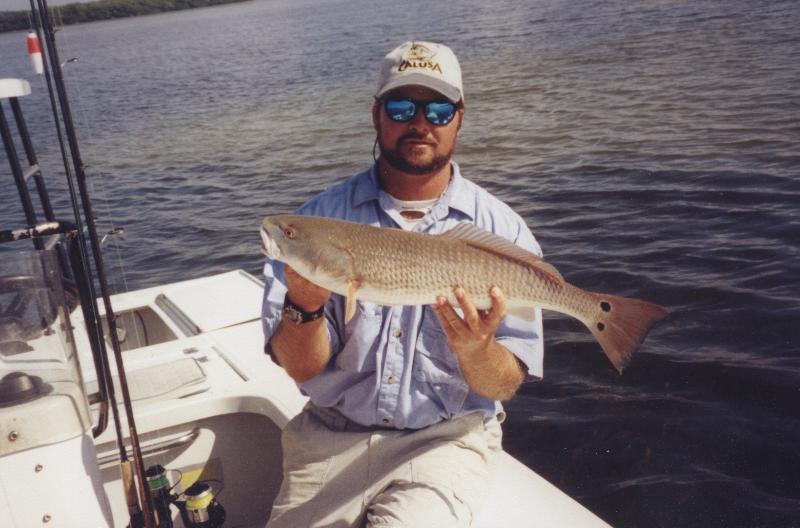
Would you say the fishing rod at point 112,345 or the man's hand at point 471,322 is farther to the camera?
the fishing rod at point 112,345

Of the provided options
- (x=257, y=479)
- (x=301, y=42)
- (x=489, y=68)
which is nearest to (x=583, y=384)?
(x=257, y=479)

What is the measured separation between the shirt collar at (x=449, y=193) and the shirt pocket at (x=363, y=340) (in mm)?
524

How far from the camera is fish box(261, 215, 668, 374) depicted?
2.74 metres

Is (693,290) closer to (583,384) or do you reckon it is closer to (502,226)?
(583,384)

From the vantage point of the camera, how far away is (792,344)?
20.8 feet

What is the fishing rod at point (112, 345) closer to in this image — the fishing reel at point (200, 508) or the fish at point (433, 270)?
the fishing reel at point (200, 508)

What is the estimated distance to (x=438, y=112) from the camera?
127 inches

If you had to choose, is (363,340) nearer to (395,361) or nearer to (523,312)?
(395,361)

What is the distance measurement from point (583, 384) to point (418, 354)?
363 centimetres

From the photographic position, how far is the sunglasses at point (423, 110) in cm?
322

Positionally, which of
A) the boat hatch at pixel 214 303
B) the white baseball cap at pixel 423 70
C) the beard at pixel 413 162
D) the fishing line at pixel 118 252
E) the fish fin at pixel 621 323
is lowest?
the fishing line at pixel 118 252

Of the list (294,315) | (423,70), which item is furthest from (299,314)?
(423,70)

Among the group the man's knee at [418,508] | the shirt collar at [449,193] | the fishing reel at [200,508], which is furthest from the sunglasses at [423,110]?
the fishing reel at [200,508]

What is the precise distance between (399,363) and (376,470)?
1.55 ft
